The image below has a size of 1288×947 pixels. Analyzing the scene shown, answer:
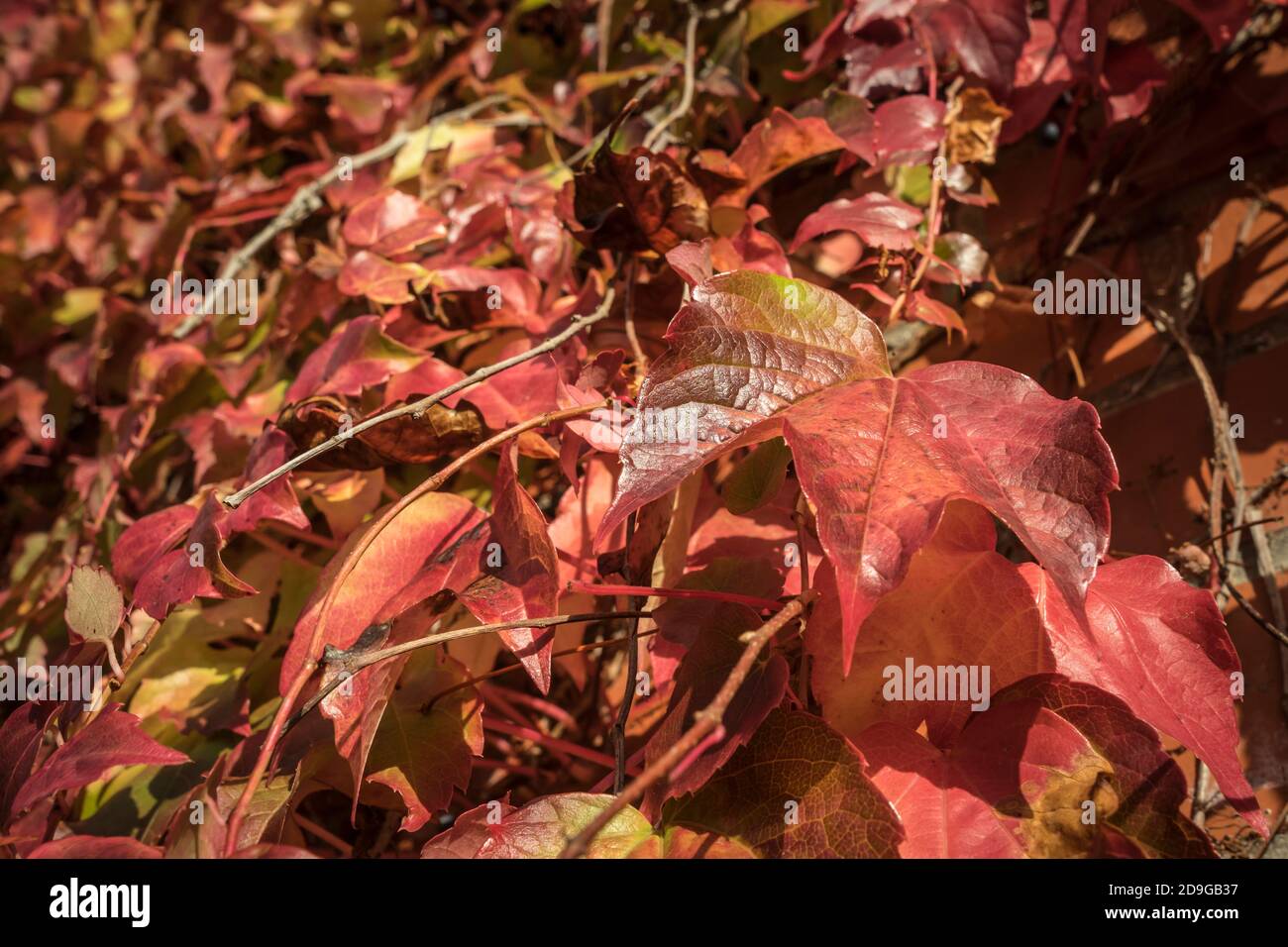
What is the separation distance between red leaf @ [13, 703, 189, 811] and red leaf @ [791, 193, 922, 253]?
0.62 meters

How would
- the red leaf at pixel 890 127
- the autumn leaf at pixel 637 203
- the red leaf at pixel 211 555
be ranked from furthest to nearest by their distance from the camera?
the red leaf at pixel 890 127 → the autumn leaf at pixel 637 203 → the red leaf at pixel 211 555

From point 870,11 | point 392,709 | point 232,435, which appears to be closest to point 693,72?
point 870,11

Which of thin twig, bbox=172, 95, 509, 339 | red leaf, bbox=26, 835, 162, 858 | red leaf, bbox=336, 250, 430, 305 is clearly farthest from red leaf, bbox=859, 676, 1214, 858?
→ thin twig, bbox=172, 95, 509, 339

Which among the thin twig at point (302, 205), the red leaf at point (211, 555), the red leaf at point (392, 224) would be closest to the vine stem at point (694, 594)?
the red leaf at point (211, 555)

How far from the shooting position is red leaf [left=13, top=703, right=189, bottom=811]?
0.59 metres

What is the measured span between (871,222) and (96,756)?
723mm

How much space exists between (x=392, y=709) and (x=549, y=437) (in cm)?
26

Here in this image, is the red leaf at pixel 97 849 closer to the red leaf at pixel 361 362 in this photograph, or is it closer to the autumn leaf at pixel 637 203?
the red leaf at pixel 361 362

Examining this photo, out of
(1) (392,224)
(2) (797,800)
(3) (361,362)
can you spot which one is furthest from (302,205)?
(2) (797,800)

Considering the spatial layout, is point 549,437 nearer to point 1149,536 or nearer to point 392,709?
point 392,709

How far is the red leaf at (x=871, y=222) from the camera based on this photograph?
78 cm

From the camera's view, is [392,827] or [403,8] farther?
[403,8]

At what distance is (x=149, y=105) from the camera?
5.68ft

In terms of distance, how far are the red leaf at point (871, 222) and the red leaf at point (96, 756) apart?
2.05 ft
